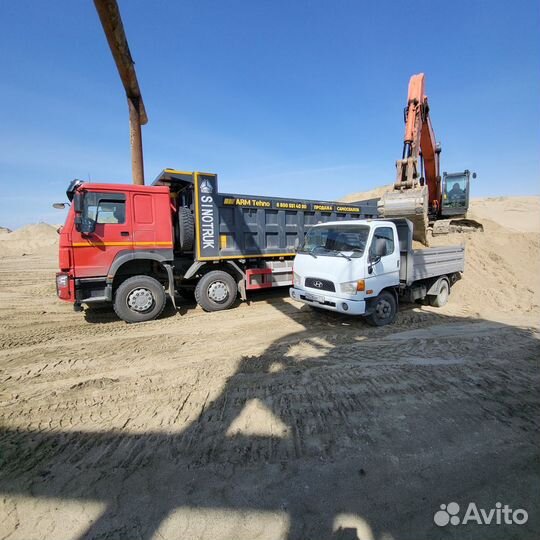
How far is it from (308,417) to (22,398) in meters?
3.18

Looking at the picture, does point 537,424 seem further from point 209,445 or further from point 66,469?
point 66,469

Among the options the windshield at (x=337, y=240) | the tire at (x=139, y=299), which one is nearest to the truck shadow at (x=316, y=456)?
the windshield at (x=337, y=240)

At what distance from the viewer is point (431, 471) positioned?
7.13ft

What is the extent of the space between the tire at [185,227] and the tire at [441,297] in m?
5.91

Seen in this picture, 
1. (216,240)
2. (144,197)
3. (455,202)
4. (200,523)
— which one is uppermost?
(455,202)

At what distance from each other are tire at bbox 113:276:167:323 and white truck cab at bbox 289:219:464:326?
293cm

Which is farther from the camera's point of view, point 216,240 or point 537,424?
point 216,240

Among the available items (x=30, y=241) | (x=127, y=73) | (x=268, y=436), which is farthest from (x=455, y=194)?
(x=30, y=241)

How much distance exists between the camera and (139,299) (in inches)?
242

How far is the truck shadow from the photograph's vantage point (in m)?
1.88

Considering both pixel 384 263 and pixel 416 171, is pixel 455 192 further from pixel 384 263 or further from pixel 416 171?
pixel 384 263

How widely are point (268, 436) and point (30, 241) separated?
35.0 metres

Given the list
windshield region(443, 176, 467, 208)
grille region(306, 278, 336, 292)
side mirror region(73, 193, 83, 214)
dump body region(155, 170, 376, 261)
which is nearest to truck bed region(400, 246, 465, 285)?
grille region(306, 278, 336, 292)

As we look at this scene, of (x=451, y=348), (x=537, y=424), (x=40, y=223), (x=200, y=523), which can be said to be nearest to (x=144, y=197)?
(x=200, y=523)
